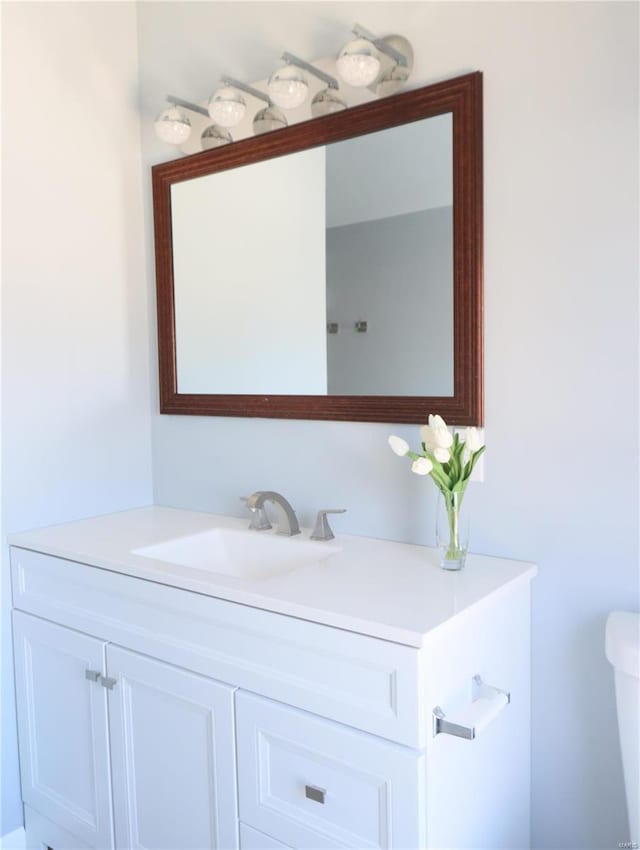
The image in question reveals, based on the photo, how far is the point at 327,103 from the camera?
5.54 feet

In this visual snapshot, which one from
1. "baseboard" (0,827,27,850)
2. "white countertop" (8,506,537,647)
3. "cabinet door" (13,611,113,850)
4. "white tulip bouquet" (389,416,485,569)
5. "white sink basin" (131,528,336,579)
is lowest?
"baseboard" (0,827,27,850)

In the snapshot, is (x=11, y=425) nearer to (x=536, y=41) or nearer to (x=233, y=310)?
(x=233, y=310)

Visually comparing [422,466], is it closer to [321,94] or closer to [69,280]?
Answer: [321,94]

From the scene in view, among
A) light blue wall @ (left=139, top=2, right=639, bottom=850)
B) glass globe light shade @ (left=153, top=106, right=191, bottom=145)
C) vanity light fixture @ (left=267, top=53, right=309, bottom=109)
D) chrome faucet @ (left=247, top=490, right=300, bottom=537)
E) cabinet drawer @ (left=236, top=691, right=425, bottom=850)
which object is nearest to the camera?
cabinet drawer @ (left=236, top=691, right=425, bottom=850)

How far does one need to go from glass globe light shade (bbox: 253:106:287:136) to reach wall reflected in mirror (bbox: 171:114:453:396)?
3.5 inches

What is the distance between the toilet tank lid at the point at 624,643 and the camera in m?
1.17

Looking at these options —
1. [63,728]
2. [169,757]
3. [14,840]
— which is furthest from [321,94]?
[14,840]

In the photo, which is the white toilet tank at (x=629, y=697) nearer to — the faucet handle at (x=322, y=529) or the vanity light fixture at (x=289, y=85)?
the faucet handle at (x=322, y=529)

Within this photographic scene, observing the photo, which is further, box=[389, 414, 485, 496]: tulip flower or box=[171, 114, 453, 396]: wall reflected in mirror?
A: box=[171, 114, 453, 396]: wall reflected in mirror

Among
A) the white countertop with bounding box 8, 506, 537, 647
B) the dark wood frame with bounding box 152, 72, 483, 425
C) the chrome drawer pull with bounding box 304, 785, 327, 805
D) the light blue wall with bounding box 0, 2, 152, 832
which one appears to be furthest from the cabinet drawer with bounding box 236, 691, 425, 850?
the light blue wall with bounding box 0, 2, 152, 832

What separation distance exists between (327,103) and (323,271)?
414 mm

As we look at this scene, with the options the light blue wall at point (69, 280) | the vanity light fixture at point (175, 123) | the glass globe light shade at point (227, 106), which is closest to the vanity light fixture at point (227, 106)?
the glass globe light shade at point (227, 106)

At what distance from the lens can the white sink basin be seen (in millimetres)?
1675

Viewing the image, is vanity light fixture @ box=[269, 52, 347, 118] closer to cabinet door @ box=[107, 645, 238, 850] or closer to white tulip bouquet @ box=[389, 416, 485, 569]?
white tulip bouquet @ box=[389, 416, 485, 569]
